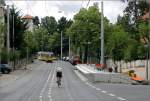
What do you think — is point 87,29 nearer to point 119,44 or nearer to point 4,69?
point 119,44

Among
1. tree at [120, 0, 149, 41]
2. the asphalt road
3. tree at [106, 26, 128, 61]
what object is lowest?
the asphalt road

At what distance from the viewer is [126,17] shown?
245 ft

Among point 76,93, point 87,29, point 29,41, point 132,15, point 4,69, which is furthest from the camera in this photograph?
point 29,41

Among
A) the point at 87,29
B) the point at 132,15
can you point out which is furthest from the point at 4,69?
the point at 87,29

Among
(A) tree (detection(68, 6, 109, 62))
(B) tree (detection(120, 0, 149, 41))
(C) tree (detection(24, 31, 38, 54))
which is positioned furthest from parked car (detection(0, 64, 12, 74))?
(A) tree (detection(68, 6, 109, 62))

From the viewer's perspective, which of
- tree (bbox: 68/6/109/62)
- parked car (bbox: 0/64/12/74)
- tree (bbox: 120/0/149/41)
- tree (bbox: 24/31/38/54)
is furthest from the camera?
tree (bbox: 68/6/109/62)

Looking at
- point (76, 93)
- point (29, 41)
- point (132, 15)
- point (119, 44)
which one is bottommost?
point (76, 93)

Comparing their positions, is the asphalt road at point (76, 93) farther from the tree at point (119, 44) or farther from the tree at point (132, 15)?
the tree at point (119, 44)

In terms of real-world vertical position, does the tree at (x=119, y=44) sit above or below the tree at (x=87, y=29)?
below

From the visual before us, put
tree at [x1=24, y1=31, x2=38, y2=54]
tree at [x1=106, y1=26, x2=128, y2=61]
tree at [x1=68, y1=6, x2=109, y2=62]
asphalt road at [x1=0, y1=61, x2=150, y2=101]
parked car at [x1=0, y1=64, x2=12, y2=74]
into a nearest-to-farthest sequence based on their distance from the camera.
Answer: asphalt road at [x1=0, y1=61, x2=150, y2=101], tree at [x1=106, y1=26, x2=128, y2=61], parked car at [x1=0, y1=64, x2=12, y2=74], tree at [x1=24, y1=31, x2=38, y2=54], tree at [x1=68, y1=6, x2=109, y2=62]

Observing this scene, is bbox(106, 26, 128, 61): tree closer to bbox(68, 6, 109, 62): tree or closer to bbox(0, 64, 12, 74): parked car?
bbox(0, 64, 12, 74): parked car

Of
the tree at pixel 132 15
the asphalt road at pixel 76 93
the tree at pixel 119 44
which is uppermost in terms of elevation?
the tree at pixel 132 15

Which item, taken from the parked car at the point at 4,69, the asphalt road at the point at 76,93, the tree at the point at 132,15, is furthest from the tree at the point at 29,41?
the asphalt road at the point at 76,93

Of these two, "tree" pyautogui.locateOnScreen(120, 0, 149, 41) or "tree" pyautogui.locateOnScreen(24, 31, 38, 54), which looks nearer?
"tree" pyautogui.locateOnScreen(120, 0, 149, 41)
